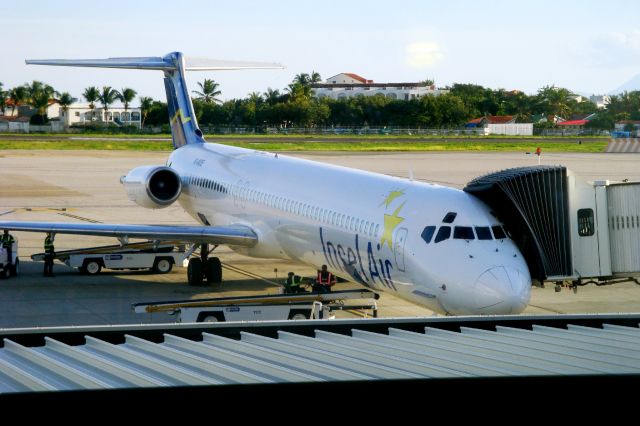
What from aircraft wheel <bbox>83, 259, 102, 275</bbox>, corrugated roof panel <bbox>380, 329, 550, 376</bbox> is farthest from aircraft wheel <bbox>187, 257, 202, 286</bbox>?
corrugated roof panel <bbox>380, 329, 550, 376</bbox>

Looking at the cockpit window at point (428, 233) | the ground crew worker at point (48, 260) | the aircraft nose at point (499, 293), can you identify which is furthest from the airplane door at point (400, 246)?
the ground crew worker at point (48, 260)

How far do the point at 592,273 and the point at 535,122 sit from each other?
145m

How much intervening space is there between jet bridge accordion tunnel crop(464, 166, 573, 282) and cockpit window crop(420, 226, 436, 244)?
52.6 inches

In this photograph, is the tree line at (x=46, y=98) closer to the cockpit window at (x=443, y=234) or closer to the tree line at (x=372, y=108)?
the tree line at (x=372, y=108)

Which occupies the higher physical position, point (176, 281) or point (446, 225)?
point (446, 225)

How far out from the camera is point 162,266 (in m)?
29.5

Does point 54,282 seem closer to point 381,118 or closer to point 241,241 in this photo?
point 241,241

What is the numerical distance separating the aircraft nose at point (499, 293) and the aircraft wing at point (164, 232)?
10.4 meters

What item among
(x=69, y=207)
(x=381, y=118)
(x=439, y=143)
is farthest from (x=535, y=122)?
(x=69, y=207)

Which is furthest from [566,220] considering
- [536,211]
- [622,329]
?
[622,329]

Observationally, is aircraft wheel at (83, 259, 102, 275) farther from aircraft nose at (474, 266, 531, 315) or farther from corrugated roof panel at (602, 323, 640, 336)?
corrugated roof panel at (602, 323, 640, 336)

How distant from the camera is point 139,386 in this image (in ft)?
22.9

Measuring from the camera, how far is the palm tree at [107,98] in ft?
561

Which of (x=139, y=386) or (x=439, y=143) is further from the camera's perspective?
(x=439, y=143)
